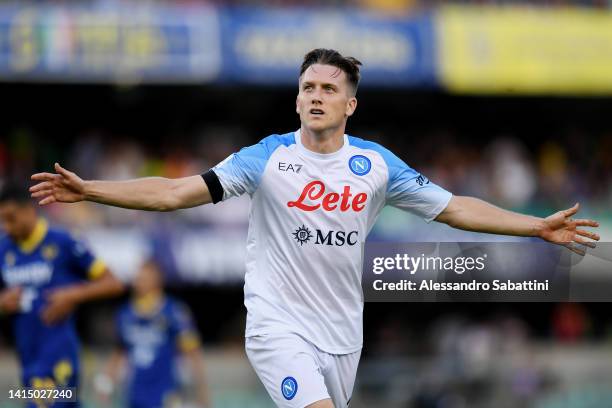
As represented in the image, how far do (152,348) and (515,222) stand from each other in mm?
6734

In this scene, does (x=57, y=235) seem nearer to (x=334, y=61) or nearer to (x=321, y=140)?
(x=321, y=140)

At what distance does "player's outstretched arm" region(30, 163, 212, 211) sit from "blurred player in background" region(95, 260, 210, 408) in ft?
21.3

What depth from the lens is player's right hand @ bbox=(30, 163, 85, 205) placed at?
622 cm

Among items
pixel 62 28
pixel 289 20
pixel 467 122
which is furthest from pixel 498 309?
pixel 62 28

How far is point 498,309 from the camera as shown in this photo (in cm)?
2134

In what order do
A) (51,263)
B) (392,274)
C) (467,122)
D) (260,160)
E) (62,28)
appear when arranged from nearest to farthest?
(260,160) < (392,274) < (51,263) < (62,28) < (467,122)

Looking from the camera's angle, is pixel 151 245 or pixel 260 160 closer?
pixel 260 160

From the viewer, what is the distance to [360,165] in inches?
280

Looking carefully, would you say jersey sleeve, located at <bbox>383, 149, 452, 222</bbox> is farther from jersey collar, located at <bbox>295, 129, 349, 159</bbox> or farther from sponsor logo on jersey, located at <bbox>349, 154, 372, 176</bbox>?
jersey collar, located at <bbox>295, 129, 349, 159</bbox>

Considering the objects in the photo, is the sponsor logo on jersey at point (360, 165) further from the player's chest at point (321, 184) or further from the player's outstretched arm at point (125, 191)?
the player's outstretched arm at point (125, 191)

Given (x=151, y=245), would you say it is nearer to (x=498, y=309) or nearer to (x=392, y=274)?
(x=498, y=309)

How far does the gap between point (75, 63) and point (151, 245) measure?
122 inches

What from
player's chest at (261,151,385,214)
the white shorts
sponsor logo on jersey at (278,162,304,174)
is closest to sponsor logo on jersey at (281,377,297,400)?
the white shorts

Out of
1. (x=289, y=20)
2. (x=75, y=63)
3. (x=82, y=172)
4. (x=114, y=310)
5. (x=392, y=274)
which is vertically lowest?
(x=392, y=274)
